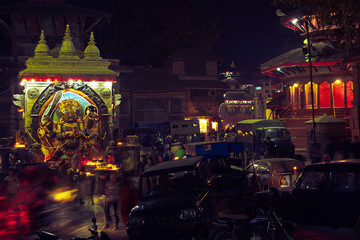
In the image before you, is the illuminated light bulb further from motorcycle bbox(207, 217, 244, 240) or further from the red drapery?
motorcycle bbox(207, 217, 244, 240)

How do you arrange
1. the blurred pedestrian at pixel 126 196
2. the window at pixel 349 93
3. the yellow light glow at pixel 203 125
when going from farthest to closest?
the yellow light glow at pixel 203 125
the window at pixel 349 93
the blurred pedestrian at pixel 126 196

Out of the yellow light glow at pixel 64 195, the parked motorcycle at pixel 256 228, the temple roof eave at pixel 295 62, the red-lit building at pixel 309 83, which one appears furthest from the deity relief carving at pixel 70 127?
the temple roof eave at pixel 295 62

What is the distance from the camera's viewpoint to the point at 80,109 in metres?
29.1

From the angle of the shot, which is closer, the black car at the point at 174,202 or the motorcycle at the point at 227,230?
the motorcycle at the point at 227,230

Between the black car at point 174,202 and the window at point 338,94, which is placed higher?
the window at point 338,94

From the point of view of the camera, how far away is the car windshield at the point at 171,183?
11766 mm

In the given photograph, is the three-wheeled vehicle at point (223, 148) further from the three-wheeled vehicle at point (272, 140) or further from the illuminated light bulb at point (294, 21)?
the illuminated light bulb at point (294, 21)

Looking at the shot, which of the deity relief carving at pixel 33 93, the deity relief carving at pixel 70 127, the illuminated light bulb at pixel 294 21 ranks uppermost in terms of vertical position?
the illuminated light bulb at pixel 294 21

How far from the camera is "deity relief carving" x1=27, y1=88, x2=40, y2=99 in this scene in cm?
2861

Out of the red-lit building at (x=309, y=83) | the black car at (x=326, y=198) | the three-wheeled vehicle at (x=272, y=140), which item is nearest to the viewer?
the black car at (x=326, y=198)

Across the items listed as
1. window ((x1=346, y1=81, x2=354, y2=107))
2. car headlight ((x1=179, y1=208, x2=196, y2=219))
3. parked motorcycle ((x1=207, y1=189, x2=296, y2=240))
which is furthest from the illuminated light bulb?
parked motorcycle ((x1=207, y1=189, x2=296, y2=240))

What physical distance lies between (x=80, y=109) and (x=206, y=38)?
1754 inches

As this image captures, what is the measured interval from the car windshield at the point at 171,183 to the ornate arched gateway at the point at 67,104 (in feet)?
53.8

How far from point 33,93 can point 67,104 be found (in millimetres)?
2117
